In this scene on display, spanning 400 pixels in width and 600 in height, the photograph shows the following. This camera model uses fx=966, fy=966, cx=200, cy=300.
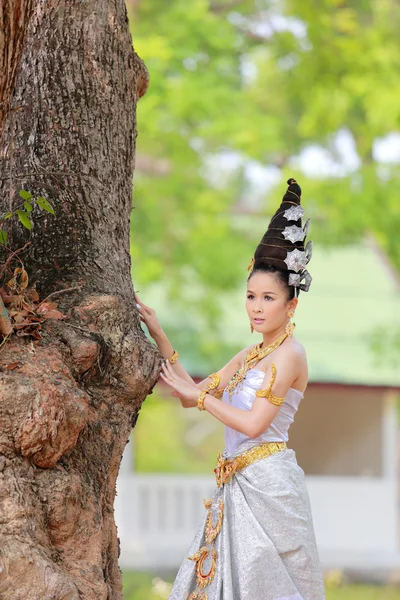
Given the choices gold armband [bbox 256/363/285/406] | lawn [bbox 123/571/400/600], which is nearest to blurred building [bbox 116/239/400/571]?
lawn [bbox 123/571/400/600]

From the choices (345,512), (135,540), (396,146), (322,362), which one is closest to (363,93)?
(396,146)

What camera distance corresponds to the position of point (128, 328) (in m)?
3.07

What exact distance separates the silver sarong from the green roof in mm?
8928

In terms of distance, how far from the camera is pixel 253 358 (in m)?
3.29

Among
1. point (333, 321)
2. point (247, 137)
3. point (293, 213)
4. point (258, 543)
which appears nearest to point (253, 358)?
point (293, 213)

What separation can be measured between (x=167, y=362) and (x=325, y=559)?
28.4ft

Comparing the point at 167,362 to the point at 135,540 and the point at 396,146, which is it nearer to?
the point at 135,540

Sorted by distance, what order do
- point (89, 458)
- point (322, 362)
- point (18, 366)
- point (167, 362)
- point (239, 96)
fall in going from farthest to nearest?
point (239, 96) → point (322, 362) → point (167, 362) → point (89, 458) → point (18, 366)

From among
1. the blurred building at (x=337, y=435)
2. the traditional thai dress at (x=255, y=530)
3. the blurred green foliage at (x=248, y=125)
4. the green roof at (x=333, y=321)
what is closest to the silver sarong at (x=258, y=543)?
the traditional thai dress at (x=255, y=530)

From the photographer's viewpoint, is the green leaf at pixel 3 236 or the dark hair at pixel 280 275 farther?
the dark hair at pixel 280 275

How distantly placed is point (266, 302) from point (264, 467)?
54cm

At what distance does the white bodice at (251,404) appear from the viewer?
320 centimetres

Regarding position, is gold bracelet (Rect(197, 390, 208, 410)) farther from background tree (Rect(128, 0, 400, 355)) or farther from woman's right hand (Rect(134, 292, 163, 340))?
background tree (Rect(128, 0, 400, 355))

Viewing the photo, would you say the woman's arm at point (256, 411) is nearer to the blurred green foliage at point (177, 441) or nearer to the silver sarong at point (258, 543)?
the silver sarong at point (258, 543)
